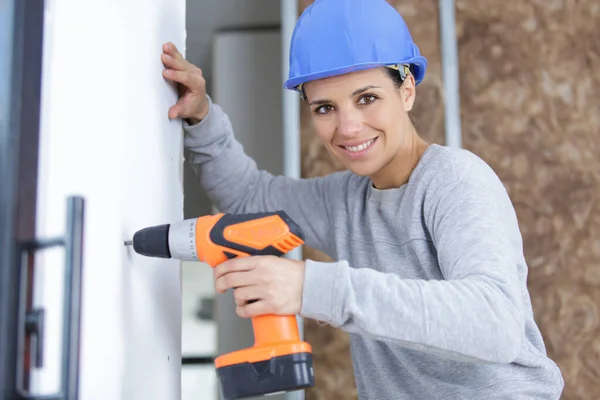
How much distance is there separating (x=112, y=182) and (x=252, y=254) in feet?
0.79

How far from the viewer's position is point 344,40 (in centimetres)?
117

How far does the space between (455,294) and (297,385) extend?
0.27 meters

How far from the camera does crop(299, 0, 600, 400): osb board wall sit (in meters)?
2.02

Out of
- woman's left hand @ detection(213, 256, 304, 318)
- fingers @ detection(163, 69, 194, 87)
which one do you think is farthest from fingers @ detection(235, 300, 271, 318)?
fingers @ detection(163, 69, 194, 87)

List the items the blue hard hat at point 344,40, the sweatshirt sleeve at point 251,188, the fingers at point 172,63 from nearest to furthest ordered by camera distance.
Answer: the blue hard hat at point 344,40 → the fingers at point 172,63 → the sweatshirt sleeve at point 251,188

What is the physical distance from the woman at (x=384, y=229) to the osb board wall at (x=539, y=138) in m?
0.59

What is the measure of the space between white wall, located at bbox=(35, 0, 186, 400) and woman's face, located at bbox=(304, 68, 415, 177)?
1.07ft

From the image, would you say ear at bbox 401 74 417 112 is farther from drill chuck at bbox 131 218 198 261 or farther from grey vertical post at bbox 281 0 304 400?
grey vertical post at bbox 281 0 304 400

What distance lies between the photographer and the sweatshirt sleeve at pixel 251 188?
4.95 feet

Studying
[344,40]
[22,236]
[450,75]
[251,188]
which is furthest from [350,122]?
[450,75]

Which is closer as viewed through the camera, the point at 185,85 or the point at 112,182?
the point at 112,182

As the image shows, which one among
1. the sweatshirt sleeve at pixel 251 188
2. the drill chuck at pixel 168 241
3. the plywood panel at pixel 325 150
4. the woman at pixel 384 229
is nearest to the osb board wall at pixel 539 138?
the plywood panel at pixel 325 150

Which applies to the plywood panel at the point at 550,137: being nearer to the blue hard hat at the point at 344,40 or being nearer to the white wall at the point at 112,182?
the blue hard hat at the point at 344,40

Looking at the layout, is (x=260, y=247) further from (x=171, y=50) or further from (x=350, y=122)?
(x=171, y=50)
